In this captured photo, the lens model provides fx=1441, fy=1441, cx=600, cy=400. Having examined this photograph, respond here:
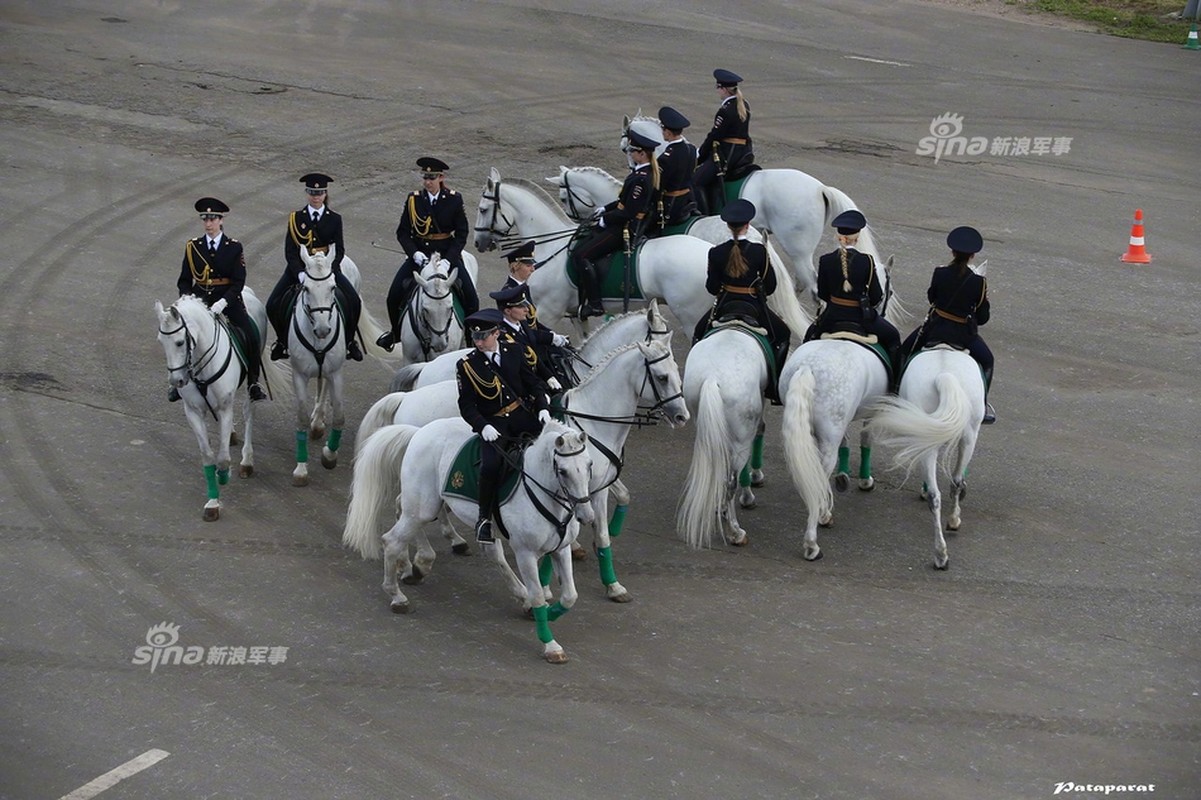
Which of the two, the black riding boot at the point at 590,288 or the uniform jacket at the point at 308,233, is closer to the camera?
the uniform jacket at the point at 308,233

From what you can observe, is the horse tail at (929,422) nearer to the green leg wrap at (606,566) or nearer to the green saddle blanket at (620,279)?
the green leg wrap at (606,566)

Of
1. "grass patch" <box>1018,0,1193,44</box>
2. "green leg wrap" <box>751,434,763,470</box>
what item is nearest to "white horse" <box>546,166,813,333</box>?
"green leg wrap" <box>751,434,763,470</box>

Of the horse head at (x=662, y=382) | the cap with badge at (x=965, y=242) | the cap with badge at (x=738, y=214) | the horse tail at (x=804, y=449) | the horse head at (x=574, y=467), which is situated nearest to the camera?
the horse head at (x=574, y=467)

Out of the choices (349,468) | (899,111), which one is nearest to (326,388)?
(349,468)

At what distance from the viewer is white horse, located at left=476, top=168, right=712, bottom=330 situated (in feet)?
49.8

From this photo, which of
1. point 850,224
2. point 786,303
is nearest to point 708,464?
point 850,224

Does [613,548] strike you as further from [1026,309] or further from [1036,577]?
[1026,309]

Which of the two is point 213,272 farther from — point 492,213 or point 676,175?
point 676,175

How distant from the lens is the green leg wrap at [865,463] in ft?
45.6

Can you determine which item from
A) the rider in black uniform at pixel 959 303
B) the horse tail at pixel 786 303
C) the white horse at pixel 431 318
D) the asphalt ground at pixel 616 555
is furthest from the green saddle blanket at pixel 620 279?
the rider in black uniform at pixel 959 303

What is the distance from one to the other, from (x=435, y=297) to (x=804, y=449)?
3.75 meters

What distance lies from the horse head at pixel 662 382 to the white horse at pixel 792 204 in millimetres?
6357

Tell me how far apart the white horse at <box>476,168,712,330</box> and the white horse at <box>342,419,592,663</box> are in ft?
14.0

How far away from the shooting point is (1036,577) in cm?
1228
